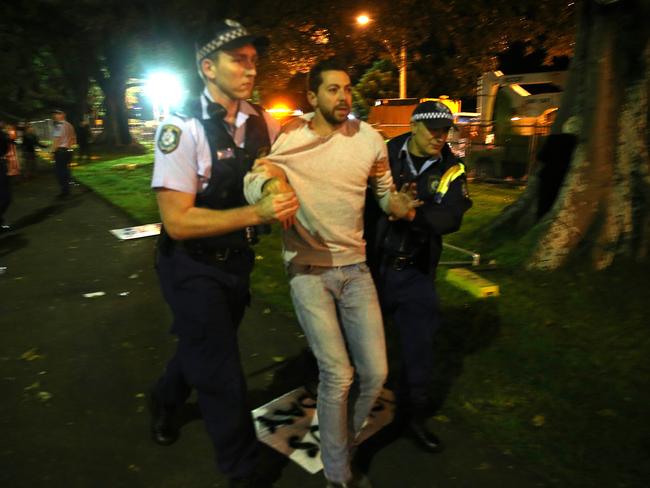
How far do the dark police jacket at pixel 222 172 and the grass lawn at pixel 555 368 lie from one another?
6.55 ft

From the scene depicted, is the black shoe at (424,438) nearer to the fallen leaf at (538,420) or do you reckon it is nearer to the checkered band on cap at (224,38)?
the fallen leaf at (538,420)

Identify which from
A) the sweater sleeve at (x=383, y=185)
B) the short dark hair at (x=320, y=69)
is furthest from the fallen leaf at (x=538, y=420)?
the short dark hair at (x=320, y=69)

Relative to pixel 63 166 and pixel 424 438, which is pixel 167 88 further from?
pixel 424 438

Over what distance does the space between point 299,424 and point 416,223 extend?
1.49m

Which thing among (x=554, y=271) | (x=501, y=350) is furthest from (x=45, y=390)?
(x=554, y=271)

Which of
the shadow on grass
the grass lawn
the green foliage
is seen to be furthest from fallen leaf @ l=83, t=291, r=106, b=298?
the green foliage

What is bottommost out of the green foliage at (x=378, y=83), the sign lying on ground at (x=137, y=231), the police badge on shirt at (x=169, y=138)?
the sign lying on ground at (x=137, y=231)

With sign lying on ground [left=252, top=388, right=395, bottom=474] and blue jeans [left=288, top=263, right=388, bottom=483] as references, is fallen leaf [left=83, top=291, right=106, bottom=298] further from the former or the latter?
blue jeans [left=288, top=263, right=388, bottom=483]

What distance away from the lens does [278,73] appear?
18.4m

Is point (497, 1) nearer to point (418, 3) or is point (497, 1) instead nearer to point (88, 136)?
point (418, 3)

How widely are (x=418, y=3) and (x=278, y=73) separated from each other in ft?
28.6

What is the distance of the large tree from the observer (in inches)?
219

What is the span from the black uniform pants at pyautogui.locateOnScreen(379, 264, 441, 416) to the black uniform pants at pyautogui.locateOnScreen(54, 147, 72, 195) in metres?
11.8

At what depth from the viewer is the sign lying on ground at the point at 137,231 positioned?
9.05m
